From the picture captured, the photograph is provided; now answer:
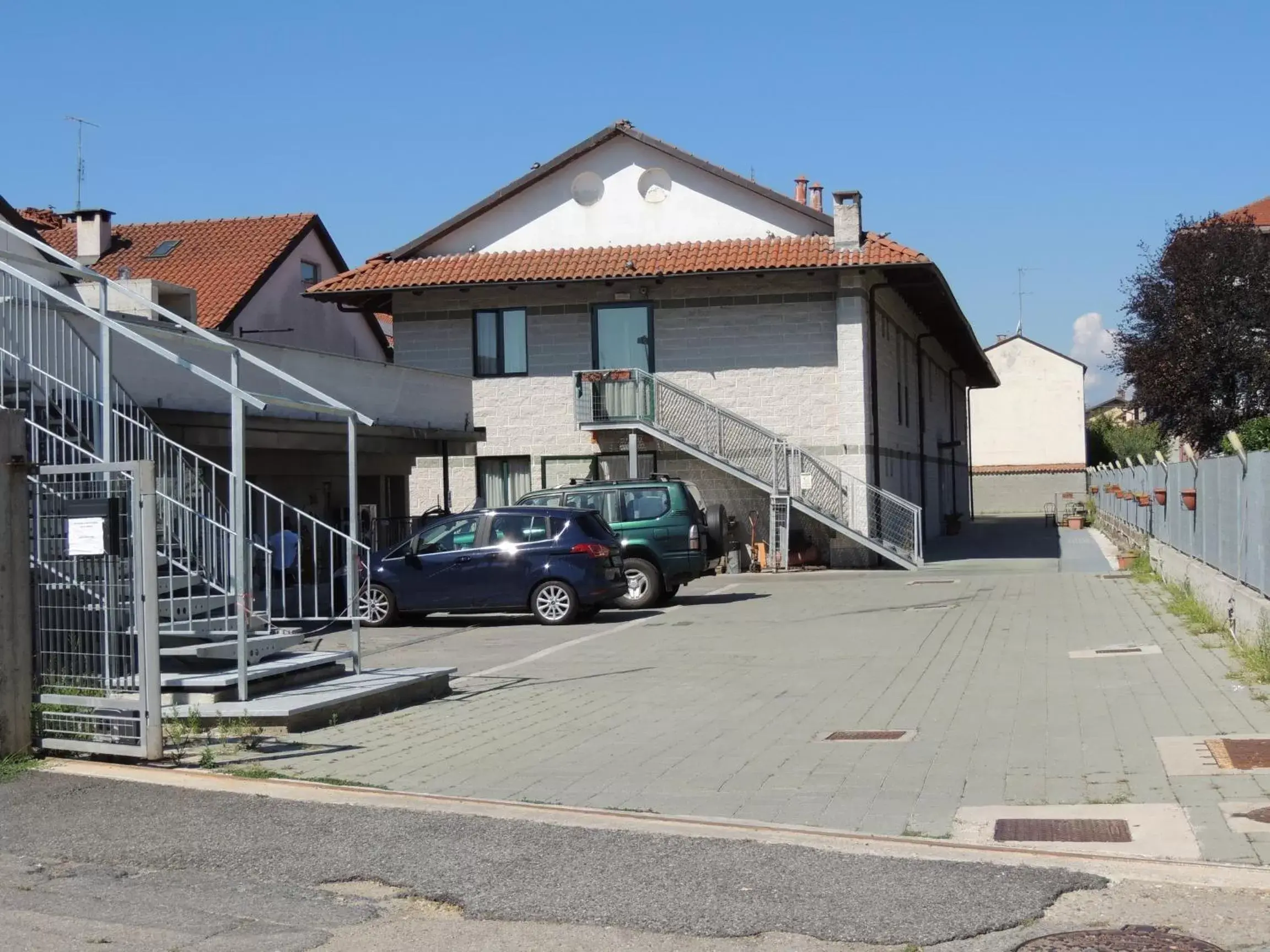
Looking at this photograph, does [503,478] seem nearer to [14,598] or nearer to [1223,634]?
[1223,634]

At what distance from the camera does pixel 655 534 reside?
70.2 feet

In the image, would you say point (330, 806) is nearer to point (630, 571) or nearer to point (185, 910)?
point (185, 910)

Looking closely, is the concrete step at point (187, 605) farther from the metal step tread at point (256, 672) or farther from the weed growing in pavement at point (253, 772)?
the weed growing in pavement at point (253, 772)

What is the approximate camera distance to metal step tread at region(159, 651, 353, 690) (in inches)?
410

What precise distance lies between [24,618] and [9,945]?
403 cm

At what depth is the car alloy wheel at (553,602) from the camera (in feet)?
61.9

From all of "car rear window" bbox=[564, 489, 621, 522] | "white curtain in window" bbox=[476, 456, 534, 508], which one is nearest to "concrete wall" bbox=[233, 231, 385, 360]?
"white curtain in window" bbox=[476, 456, 534, 508]

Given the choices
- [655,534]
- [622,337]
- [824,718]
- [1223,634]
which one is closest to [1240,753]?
[824,718]

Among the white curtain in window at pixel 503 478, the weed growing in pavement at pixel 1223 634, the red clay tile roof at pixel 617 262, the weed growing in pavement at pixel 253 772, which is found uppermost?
the red clay tile roof at pixel 617 262

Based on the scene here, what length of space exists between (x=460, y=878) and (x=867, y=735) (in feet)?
14.5

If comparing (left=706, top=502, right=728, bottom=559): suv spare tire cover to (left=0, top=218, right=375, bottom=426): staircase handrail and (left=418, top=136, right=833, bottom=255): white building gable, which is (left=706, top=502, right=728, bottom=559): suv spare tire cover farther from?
(left=0, top=218, right=375, bottom=426): staircase handrail

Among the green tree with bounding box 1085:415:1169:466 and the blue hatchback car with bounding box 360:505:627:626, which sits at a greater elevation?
the green tree with bounding box 1085:415:1169:466

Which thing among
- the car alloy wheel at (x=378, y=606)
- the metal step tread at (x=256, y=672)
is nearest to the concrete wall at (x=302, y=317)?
the car alloy wheel at (x=378, y=606)

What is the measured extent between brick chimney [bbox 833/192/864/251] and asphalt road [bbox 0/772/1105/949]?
23810mm
